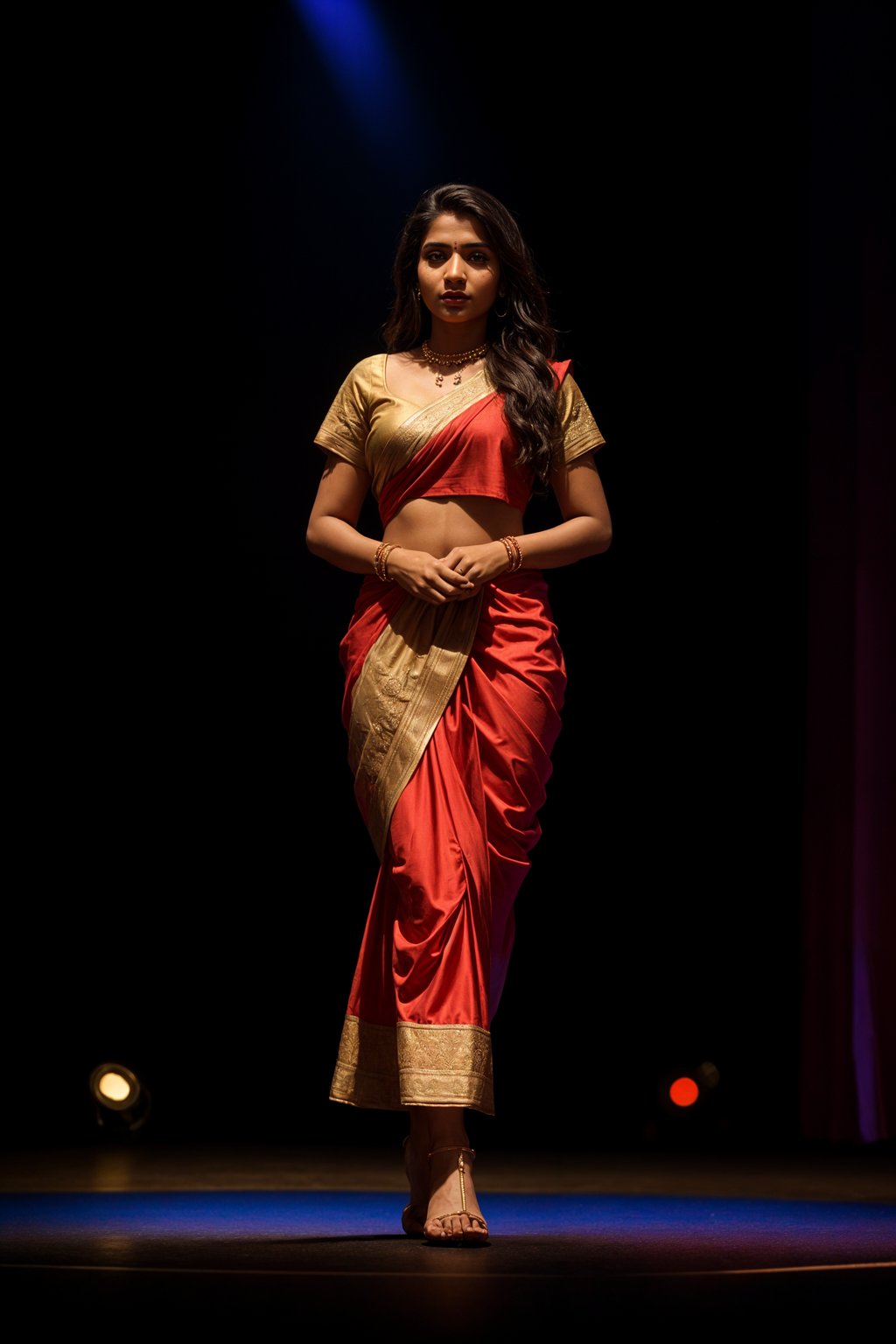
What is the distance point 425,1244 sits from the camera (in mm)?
2461

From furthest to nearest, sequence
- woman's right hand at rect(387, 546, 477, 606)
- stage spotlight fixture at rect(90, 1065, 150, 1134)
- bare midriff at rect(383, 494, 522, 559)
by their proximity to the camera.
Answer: stage spotlight fixture at rect(90, 1065, 150, 1134) < bare midriff at rect(383, 494, 522, 559) < woman's right hand at rect(387, 546, 477, 606)

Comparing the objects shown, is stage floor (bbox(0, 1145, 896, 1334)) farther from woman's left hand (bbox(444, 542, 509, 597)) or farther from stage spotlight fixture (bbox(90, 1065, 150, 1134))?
woman's left hand (bbox(444, 542, 509, 597))

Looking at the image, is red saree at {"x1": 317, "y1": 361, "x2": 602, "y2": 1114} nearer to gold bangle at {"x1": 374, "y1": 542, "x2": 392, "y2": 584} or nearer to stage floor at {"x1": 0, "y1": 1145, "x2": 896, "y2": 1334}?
gold bangle at {"x1": 374, "y1": 542, "x2": 392, "y2": 584}

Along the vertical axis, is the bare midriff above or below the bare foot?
above

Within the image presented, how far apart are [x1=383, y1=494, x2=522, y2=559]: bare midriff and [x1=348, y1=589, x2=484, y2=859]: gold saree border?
0.09 m

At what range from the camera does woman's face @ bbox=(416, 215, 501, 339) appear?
2922 millimetres

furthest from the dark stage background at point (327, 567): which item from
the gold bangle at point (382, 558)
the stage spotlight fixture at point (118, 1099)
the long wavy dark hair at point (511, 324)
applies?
the gold bangle at point (382, 558)

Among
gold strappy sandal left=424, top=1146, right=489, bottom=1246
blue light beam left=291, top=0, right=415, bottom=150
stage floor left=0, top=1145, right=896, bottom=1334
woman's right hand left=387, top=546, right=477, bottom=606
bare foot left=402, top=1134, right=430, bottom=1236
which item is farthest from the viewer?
blue light beam left=291, top=0, right=415, bottom=150

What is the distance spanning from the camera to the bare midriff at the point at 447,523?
2861 millimetres

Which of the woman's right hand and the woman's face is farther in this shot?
the woman's face

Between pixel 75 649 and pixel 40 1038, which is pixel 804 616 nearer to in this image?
pixel 75 649

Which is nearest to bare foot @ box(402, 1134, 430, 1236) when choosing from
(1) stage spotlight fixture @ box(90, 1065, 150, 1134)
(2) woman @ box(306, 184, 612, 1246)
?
(2) woman @ box(306, 184, 612, 1246)

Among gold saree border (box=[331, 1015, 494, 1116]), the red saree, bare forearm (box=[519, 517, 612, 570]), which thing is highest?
bare forearm (box=[519, 517, 612, 570])

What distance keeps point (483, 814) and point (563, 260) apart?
2129mm
